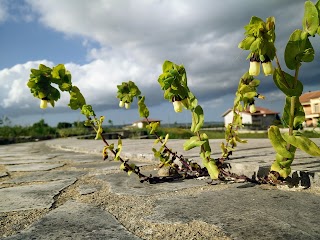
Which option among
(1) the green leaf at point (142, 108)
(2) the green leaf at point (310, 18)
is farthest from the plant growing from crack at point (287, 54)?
(1) the green leaf at point (142, 108)

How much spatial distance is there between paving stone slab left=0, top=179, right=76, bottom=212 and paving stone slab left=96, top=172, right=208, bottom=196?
0.35 meters

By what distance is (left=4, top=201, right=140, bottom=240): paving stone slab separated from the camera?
3.46 ft

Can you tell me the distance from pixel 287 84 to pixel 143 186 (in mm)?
1066

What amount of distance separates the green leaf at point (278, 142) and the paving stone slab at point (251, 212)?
225 millimetres

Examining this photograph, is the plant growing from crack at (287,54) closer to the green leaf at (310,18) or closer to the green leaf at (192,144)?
the green leaf at (310,18)

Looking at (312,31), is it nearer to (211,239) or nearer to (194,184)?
(211,239)

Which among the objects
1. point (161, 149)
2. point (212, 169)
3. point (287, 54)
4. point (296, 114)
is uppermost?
point (287, 54)

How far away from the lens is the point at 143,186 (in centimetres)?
188

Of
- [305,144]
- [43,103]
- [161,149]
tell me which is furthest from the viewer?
[161,149]

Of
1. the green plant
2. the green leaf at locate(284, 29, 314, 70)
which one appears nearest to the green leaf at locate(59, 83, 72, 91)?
the green plant

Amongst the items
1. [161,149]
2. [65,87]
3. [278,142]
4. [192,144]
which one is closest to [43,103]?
[65,87]

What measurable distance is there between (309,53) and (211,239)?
2.86ft

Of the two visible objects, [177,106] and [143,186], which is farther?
[143,186]

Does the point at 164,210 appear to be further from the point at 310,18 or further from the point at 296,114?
the point at 310,18
